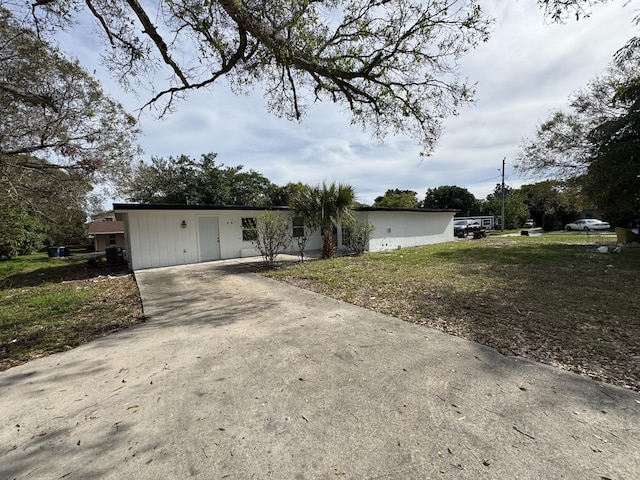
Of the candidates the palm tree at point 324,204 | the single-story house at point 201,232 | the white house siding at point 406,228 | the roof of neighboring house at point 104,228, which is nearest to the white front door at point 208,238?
the single-story house at point 201,232

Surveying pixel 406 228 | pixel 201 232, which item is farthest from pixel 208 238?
pixel 406 228

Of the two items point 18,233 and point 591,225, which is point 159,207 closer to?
point 18,233

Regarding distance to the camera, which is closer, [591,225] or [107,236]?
[107,236]

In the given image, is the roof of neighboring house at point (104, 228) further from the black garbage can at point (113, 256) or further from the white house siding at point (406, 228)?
the white house siding at point (406, 228)

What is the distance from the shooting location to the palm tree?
10719mm

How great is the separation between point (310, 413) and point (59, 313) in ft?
18.7

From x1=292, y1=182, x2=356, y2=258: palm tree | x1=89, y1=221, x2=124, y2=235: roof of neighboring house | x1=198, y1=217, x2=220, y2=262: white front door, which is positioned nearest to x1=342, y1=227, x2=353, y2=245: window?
x1=292, y1=182, x2=356, y2=258: palm tree

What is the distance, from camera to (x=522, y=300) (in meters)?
5.21

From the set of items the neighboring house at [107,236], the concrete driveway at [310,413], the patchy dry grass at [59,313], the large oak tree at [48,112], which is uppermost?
the large oak tree at [48,112]

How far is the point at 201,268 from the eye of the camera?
1030 cm

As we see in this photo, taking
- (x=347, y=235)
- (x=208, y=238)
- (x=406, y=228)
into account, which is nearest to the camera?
(x=208, y=238)

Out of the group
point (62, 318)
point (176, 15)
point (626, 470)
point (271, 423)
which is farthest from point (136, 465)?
point (176, 15)

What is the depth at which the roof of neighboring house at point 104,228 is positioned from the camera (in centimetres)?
2642

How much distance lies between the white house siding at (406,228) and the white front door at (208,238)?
22.0 feet
